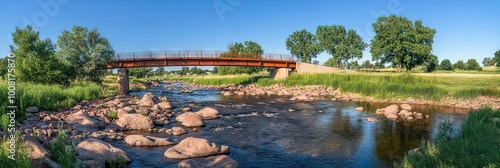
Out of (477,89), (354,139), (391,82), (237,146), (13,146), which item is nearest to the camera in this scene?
(13,146)

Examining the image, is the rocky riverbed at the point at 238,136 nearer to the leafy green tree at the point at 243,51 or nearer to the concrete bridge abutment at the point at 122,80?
the concrete bridge abutment at the point at 122,80

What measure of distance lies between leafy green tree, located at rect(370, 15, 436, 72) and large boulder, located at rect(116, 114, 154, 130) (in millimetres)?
61092

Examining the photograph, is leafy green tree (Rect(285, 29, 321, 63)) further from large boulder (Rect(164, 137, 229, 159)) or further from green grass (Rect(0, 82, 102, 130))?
large boulder (Rect(164, 137, 229, 159))

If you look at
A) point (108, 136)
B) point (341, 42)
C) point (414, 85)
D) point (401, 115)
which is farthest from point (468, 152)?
point (341, 42)

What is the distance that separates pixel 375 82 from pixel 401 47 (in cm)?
3436

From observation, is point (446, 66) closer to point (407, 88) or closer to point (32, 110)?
point (407, 88)

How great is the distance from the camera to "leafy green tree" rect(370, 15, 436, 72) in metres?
64.4

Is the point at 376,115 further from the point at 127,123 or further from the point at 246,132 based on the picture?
the point at 127,123

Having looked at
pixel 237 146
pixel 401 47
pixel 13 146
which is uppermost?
A: pixel 401 47

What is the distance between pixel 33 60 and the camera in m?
30.2

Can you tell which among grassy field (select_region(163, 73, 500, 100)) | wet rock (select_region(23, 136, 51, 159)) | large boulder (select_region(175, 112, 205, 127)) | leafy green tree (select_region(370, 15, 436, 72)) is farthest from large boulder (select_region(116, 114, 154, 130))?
leafy green tree (select_region(370, 15, 436, 72))

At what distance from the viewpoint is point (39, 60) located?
30.8 meters

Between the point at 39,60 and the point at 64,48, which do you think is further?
the point at 64,48

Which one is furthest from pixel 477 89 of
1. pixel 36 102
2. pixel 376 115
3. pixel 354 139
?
pixel 36 102
